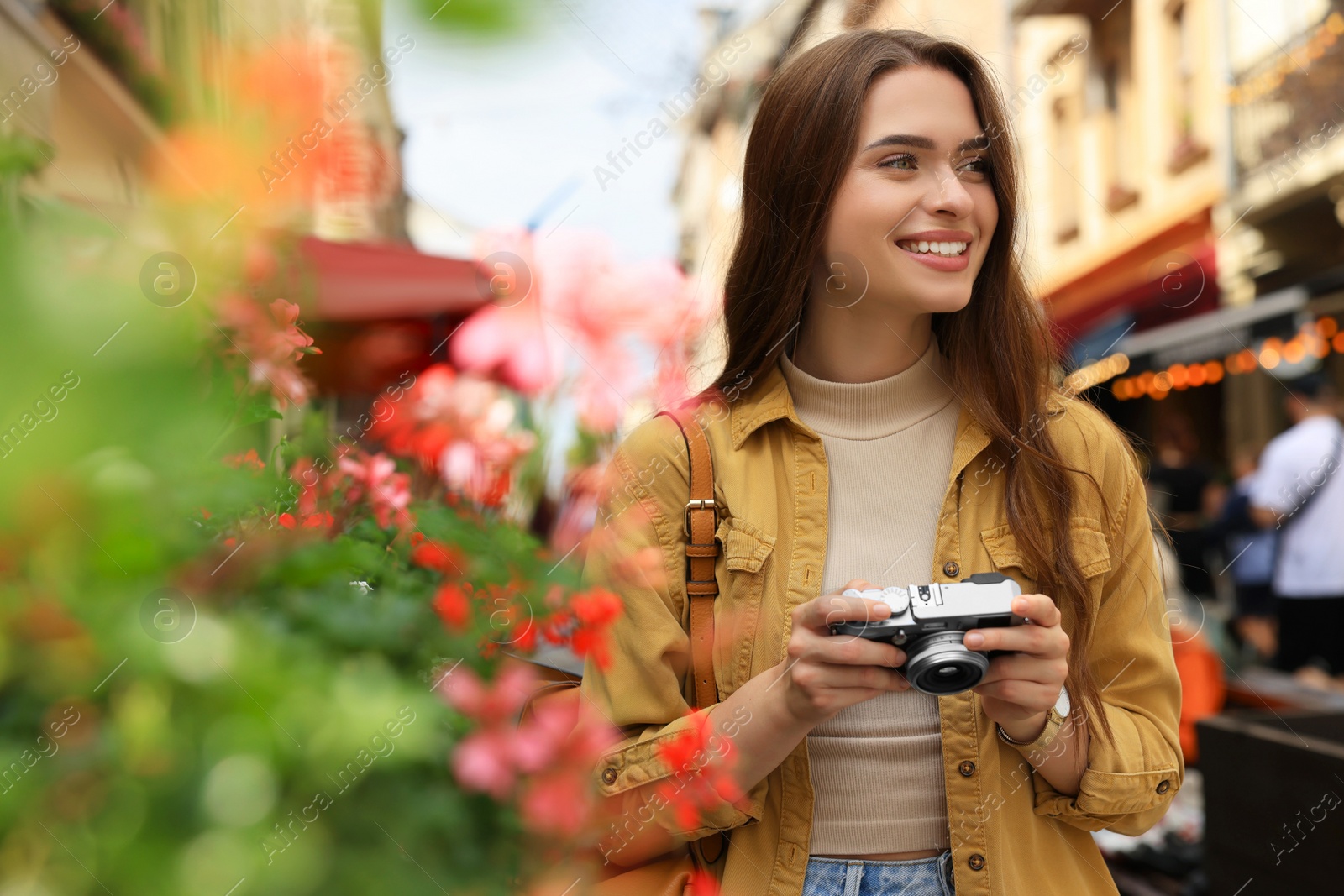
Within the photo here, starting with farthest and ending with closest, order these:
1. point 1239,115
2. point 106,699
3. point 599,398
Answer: point 1239,115 < point 599,398 < point 106,699

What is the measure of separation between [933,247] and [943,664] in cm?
55

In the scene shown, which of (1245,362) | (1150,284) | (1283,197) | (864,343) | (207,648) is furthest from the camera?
(1150,284)

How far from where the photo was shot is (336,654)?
0.36 metres

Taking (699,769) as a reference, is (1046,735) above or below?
below

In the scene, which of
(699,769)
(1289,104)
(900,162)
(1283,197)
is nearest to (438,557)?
(699,769)

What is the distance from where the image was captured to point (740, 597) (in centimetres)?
133

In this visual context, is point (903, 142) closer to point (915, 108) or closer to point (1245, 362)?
point (915, 108)

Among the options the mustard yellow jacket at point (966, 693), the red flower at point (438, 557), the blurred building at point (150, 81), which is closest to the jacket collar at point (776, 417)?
the mustard yellow jacket at point (966, 693)

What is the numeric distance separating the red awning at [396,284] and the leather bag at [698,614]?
34 centimetres

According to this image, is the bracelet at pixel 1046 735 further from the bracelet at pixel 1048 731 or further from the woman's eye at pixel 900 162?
the woman's eye at pixel 900 162

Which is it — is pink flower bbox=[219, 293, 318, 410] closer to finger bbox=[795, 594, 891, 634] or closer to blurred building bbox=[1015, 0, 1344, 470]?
finger bbox=[795, 594, 891, 634]

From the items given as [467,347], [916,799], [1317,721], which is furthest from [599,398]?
[1317,721]

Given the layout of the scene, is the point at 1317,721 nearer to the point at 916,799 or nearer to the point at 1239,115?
the point at 916,799

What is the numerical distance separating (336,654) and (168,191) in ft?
0.50
